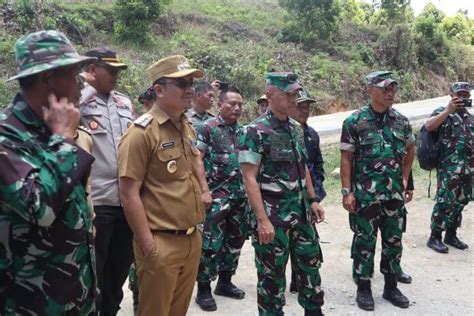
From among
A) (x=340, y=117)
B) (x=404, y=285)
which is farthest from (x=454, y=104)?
(x=340, y=117)

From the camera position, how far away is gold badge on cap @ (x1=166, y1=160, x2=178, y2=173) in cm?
279

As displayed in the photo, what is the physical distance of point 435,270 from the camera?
5059mm

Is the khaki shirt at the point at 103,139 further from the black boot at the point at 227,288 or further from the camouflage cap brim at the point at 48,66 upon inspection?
the black boot at the point at 227,288

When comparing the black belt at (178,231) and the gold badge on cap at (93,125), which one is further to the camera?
the gold badge on cap at (93,125)


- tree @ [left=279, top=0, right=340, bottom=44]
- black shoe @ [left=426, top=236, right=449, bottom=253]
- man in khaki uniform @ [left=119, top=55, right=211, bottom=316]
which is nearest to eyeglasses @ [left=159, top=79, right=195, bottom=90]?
man in khaki uniform @ [left=119, top=55, right=211, bottom=316]

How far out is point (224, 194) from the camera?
4.41 m

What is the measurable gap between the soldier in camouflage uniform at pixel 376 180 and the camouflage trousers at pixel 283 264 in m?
0.88

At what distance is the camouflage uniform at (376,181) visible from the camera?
414 cm

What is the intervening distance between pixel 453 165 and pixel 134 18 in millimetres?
12870

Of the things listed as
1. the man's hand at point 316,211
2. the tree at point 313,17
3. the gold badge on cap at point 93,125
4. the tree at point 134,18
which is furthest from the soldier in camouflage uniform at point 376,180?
the tree at point 313,17

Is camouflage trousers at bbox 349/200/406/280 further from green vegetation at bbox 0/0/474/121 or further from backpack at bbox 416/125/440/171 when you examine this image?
green vegetation at bbox 0/0/474/121

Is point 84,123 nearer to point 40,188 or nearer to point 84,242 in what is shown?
point 84,242

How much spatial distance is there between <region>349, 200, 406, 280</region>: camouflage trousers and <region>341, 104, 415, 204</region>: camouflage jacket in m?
0.10

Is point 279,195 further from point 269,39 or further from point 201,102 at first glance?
point 269,39
